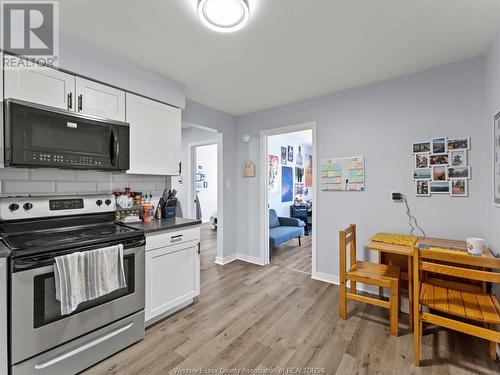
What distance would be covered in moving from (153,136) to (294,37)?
5.25ft

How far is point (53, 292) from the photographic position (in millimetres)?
1486

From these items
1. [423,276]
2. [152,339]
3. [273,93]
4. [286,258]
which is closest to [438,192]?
[423,276]

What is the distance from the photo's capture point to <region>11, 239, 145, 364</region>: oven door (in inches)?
53.6

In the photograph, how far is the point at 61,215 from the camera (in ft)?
6.35

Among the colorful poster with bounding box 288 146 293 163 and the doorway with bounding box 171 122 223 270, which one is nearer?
the doorway with bounding box 171 122 223 270

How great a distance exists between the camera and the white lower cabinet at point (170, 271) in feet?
6.69

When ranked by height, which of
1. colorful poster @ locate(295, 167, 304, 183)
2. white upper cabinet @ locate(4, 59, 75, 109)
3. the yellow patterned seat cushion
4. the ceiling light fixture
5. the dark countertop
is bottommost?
the yellow patterned seat cushion

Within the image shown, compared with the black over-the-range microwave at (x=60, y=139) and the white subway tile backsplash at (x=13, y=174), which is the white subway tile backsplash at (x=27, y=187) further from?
the black over-the-range microwave at (x=60, y=139)

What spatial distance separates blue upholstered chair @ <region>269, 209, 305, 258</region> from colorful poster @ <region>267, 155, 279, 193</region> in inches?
35.0

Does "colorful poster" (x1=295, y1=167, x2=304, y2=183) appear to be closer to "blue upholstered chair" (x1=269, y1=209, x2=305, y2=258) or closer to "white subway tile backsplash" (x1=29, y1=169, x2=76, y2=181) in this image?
"blue upholstered chair" (x1=269, y1=209, x2=305, y2=258)

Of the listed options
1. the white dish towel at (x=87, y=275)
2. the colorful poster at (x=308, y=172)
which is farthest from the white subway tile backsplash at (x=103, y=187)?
the colorful poster at (x=308, y=172)

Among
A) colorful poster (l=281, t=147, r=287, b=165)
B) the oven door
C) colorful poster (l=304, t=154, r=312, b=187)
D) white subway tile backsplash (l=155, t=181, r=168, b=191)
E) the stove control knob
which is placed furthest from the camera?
colorful poster (l=304, t=154, r=312, b=187)

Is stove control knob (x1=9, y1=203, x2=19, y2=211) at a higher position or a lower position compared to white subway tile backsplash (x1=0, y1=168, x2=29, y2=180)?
lower

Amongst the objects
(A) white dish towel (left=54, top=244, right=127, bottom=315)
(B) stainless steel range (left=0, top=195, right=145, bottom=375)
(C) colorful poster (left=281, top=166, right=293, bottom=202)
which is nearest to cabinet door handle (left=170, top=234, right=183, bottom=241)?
(B) stainless steel range (left=0, top=195, right=145, bottom=375)
